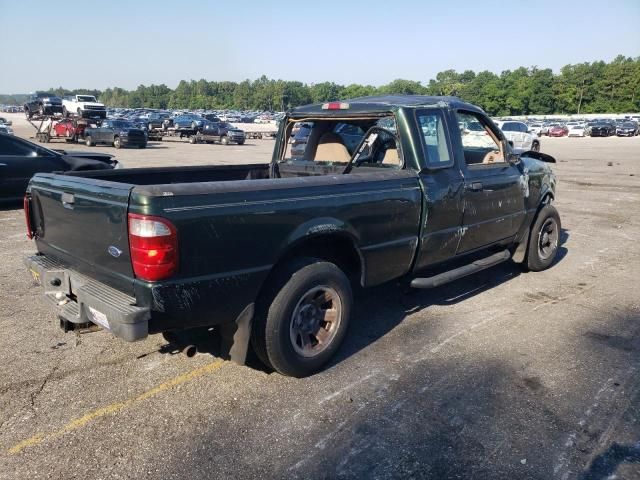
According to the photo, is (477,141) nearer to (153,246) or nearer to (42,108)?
(153,246)

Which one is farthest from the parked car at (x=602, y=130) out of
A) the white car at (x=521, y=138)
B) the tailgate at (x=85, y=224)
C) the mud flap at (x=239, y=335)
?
the tailgate at (x=85, y=224)

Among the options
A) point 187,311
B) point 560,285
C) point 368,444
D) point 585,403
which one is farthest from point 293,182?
point 560,285

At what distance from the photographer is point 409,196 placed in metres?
4.07

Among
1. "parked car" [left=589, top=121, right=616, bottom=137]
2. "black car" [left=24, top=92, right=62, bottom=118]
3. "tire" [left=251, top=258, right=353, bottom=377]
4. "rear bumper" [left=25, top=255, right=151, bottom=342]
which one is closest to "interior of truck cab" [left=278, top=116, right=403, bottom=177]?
"tire" [left=251, top=258, right=353, bottom=377]

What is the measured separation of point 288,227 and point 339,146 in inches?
79.0

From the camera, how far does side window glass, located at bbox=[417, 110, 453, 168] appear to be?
14.3ft

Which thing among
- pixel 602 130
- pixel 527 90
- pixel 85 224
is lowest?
pixel 85 224

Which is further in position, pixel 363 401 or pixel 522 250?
pixel 522 250

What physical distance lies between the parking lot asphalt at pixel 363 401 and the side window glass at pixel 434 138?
4.77ft

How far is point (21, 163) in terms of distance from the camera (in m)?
9.71

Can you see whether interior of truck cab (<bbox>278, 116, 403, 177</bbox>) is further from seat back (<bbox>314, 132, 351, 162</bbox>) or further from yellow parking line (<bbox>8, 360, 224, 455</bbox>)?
yellow parking line (<bbox>8, 360, 224, 455</bbox>)

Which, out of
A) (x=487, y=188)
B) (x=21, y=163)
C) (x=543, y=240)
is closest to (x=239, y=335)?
(x=487, y=188)

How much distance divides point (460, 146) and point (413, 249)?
1154 millimetres

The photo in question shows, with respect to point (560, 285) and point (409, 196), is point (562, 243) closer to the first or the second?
point (560, 285)
